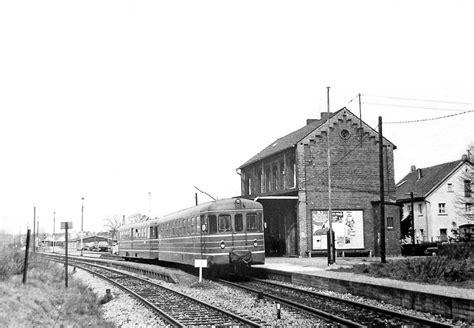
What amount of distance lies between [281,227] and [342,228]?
14.3ft

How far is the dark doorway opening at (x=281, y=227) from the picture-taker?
35531mm

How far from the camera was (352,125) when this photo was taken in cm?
3684

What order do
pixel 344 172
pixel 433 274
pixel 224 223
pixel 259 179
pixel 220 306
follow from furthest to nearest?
1. pixel 259 179
2. pixel 344 172
3. pixel 224 223
4. pixel 433 274
5. pixel 220 306

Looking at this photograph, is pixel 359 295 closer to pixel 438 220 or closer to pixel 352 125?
pixel 352 125

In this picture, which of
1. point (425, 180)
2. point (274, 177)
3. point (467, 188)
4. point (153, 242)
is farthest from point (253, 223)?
point (425, 180)

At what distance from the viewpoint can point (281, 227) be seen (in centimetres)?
3753

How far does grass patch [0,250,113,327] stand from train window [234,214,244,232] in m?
5.88

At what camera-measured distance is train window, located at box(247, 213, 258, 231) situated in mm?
21281

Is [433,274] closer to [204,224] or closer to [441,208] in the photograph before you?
[204,224]

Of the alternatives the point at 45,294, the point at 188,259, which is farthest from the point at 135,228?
the point at 45,294

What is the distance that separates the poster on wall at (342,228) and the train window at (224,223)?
14991 millimetres

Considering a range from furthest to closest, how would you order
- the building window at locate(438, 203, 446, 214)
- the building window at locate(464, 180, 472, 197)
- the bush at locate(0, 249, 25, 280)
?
the building window at locate(438, 203, 446, 214) → the building window at locate(464, 180, 472, 197) → the bush at locate(0, 249, 25, 280)

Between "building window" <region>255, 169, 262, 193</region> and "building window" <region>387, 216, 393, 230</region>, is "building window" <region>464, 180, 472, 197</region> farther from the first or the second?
"building window" <region>255, 169, 262, 193</region>

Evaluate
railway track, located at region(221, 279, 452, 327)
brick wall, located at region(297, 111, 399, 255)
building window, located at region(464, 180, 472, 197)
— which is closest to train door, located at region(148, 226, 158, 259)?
brick wall, located at region(297, 111, 399, 255)
